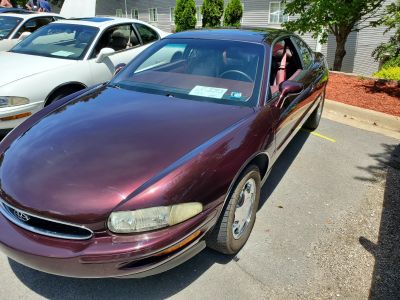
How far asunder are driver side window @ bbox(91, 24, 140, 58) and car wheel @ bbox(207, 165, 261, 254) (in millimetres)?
3699

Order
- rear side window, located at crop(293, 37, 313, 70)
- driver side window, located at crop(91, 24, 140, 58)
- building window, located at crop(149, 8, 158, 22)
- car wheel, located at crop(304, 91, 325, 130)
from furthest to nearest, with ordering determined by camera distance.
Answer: building window, located at crop(149, 8, 158, 22), driver side window, located at crop(91, 24, 140, 58), car wheel, located at crop(304, 91, 325, 130), rear side window, located at crop(293, 37, 313, 70)

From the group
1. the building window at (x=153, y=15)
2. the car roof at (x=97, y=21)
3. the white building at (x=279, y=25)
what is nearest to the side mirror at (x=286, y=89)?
the car roof at (x=97, y=21)

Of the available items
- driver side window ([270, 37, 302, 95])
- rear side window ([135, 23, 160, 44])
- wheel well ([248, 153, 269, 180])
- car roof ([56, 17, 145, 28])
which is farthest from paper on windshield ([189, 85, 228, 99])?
rear side window ([135, 23, 160, 44])

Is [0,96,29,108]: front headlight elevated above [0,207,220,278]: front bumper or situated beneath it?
elevated above

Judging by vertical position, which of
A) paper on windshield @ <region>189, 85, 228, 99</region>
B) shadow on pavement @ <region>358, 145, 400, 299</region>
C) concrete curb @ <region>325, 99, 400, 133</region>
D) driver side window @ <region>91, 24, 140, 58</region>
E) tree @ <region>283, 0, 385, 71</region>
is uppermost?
tree @ <region>283, 0, 385, 71</region>

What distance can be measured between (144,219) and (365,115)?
533cm

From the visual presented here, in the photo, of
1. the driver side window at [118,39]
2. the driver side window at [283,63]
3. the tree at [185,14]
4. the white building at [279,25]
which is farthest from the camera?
the tree at [185,14]

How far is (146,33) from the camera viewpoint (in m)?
6.73

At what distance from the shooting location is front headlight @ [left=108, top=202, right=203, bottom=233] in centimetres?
202

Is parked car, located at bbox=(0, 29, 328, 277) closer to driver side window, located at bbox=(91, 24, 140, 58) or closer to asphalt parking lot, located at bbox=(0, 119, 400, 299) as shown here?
asphalt parking lot, located at bbox=(0, 119, 400, 299)

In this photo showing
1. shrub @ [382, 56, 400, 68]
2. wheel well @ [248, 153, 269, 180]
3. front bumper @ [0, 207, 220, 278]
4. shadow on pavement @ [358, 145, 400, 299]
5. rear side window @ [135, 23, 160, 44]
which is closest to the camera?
front bumper @ [0, 207, 220, 278]

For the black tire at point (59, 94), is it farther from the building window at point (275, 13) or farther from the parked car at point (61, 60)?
the building window at point (275, 13)

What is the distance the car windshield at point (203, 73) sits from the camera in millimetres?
3173

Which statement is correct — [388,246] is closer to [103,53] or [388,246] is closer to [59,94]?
[59,94]
